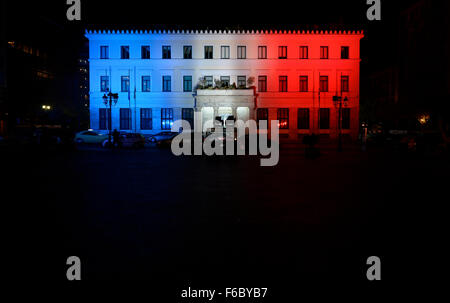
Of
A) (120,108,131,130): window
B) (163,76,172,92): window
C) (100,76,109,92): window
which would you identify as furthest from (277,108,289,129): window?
(100,76,109,92): window

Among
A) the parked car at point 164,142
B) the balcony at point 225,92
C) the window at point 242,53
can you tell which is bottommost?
the parked car at point 164,142

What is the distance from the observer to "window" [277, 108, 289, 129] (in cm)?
5031

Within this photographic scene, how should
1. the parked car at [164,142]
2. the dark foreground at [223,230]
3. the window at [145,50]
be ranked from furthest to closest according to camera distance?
the window at [145,50], the parked car at [164,142], the dark foreground at [223,230]

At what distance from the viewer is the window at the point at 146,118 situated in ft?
164

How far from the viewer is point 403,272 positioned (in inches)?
208

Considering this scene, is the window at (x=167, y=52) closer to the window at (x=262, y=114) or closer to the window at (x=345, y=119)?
the window at (x=262, y=114)

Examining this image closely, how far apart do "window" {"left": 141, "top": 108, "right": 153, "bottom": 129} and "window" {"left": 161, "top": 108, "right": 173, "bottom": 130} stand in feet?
4.79

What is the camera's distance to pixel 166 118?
164 feet

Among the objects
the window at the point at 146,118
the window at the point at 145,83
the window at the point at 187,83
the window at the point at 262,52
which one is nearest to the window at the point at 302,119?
the window at the point at 262,52

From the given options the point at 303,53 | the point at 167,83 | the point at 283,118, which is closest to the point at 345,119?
the point at 283,118

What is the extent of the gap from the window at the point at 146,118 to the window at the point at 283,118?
15432 millimetres

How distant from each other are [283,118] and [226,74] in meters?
8.69

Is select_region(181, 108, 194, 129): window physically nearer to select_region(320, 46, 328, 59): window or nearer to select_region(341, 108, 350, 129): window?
select_region(320, 46, 328, 59): window
